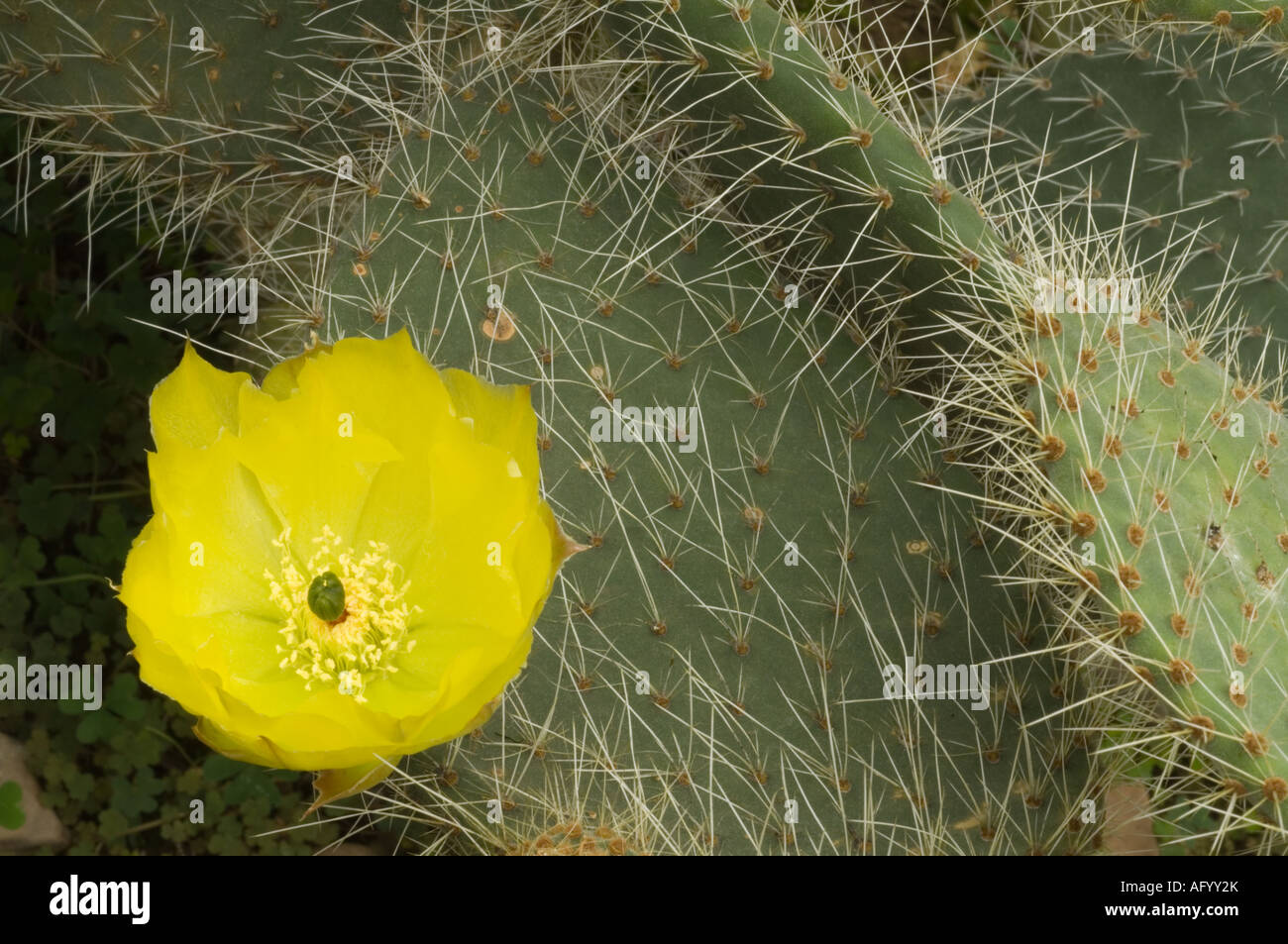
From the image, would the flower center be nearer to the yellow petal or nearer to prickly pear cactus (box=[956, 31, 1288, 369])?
the yellow petal

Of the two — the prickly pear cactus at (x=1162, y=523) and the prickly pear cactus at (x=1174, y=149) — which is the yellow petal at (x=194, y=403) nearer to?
the prickly pear cactus at (x=1162, y=523)

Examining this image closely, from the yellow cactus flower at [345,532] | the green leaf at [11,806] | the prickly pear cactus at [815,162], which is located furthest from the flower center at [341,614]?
the green leaf at [11,806]

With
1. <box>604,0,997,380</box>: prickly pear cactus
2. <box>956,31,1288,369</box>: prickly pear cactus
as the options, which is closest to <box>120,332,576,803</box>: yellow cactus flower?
<box>604,0,997,380</box>: prickly pear cactus

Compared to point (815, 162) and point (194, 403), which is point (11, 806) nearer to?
point (194, 403)

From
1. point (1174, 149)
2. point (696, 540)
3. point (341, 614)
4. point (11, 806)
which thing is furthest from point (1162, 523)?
point (11, 806)

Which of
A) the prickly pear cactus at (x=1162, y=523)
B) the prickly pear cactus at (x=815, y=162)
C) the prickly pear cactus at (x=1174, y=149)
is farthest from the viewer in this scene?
the prickly pear cactus at (x=1174, y=149)
